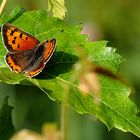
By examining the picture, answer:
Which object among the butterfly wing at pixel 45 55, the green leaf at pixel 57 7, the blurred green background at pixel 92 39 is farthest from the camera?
the blurred green background at pixel 92 39

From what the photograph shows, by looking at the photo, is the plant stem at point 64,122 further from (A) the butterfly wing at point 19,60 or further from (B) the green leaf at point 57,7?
(B) the green leaf at point 57,7

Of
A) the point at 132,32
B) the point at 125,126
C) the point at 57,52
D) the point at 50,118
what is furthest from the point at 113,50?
the point at 132,32

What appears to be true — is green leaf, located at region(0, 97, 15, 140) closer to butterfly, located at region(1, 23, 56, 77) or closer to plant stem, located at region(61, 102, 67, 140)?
butterfly, located at region(1, 23, 56, 77)

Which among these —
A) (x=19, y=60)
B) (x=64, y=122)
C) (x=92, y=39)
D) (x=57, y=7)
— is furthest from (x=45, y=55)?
(x=92, y=39)

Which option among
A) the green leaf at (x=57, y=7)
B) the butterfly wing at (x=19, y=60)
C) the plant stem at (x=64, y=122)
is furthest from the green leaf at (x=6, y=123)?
the plant stem at (x=64, y=122)

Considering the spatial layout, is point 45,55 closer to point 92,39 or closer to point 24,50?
point 24,50

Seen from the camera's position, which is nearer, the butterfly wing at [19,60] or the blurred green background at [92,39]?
the butterfly wing at [19,60]

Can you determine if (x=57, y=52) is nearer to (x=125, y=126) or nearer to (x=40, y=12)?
(x=40, y=12)
